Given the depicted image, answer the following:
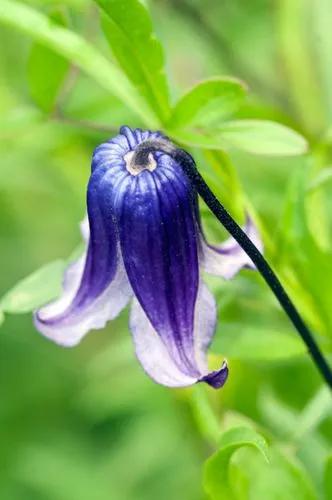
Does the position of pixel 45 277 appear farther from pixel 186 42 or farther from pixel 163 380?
pixel 186 42

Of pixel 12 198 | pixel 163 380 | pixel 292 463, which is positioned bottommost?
pixel 292 463

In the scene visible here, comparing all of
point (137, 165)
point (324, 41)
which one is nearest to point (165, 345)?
point (137, 165)

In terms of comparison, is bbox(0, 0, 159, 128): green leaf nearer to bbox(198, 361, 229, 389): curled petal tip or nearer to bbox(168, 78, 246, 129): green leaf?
bbox(168, 78, 246, 129): green leaf

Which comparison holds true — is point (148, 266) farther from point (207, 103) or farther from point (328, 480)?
point (328, 480)

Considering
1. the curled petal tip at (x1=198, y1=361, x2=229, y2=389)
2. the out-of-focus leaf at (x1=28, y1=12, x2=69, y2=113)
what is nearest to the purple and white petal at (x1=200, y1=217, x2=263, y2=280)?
the curled petal tip at (x1=198, y1=361, x2=229, y2=389)

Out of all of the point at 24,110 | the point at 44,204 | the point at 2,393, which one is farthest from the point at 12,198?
the point at 24,110

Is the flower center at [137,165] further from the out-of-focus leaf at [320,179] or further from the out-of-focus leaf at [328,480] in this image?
the out-of-focus leaf at [328,480]
